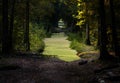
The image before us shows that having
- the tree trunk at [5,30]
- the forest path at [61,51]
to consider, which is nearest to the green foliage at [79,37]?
the forest path at [61,51]

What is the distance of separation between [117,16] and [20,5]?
8.98 meters

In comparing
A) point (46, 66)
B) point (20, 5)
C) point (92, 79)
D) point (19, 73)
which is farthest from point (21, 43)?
point (92, 79)

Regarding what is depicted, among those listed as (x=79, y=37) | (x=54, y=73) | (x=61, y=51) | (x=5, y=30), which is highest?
(x=5, y=30)

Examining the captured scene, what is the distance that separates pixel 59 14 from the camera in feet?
240

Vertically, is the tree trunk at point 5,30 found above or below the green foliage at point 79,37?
above

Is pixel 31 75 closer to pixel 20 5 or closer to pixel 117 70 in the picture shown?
pixel 117 70

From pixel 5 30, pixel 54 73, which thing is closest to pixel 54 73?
pixel 54 73

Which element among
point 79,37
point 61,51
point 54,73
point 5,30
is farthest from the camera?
point 79,37

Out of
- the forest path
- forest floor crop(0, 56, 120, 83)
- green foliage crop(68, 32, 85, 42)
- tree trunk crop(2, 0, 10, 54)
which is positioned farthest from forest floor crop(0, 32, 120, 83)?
green foliage crop(68, 32, 85, 42)

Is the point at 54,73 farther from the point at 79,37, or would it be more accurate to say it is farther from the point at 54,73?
the point at 79,37

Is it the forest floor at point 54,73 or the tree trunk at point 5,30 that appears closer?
the forest floor at point 54,73

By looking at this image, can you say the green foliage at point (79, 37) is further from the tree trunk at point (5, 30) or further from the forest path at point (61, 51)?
the tree trunk at point (5, 30)

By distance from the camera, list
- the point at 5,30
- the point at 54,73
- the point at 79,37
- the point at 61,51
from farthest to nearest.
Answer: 1. the point at 79,37
2. the point at 61,51
3. the point at 5,30
4. the point at 54,73

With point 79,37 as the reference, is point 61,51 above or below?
below
